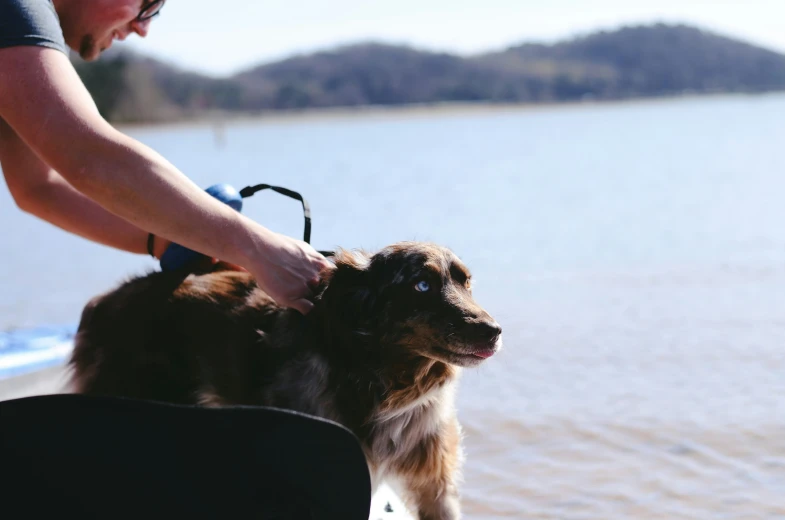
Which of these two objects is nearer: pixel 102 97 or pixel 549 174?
pixel 549 174

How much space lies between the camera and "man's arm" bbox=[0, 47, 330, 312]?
2.45m

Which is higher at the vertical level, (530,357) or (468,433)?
(530,357)

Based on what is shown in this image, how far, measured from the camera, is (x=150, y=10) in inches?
134

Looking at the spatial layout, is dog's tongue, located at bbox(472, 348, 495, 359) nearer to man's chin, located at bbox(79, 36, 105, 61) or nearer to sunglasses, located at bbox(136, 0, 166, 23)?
sunglasses, located at bbox(136, 0, 166, 23)

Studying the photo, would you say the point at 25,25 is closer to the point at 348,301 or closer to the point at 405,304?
the point at 348,301

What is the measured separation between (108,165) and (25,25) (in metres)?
0.48

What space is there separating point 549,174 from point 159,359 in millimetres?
21225

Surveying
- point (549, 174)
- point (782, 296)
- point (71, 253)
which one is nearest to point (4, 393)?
point (782, 296)

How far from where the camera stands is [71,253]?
508 inches

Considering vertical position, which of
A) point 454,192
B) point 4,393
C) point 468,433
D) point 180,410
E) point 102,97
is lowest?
point 4,393

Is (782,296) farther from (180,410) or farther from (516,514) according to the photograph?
(180,410)

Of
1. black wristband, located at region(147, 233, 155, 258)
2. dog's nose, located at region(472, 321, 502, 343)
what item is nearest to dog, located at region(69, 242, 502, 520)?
dog's nose, located at region(472, 321, 502, 343)

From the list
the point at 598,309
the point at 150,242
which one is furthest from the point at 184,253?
the point at 598,309

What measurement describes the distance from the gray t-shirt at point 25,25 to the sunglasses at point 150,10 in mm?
833
